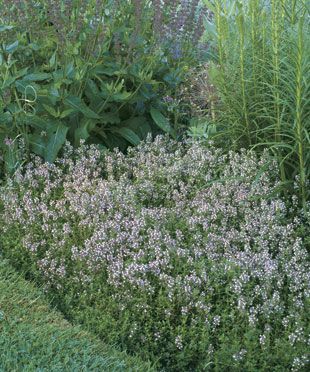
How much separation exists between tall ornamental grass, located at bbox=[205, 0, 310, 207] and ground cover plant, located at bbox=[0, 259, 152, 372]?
1.51m

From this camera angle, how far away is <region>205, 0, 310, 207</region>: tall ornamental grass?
395 cm

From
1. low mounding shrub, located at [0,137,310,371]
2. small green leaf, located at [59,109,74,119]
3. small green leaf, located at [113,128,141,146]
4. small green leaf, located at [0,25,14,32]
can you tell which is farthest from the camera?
small green leaf, located at [113,128,141,146]

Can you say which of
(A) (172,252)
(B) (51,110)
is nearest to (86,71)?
(B) (51,110)

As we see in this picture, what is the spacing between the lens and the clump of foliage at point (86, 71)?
4559mm

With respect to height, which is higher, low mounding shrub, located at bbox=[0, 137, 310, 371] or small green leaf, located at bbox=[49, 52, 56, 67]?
small green leaf, located at bbox=[49, 52, 56, 67]

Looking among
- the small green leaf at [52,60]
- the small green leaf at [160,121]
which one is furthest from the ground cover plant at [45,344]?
the small green leaf at [160,121]

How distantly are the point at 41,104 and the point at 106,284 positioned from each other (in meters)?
1.60

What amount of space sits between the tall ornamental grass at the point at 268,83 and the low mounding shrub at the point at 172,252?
0.53 ft

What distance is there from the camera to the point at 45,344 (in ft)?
10.2

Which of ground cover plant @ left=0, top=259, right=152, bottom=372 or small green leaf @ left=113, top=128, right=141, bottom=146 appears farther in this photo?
small green leaf @ left=113, top=128, right=141, bottom=146

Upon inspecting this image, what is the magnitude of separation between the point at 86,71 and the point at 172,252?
162 centimetres

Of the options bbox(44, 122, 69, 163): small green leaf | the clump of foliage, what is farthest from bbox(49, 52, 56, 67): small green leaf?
bbox(44, 122, 69, 163): small green leaf

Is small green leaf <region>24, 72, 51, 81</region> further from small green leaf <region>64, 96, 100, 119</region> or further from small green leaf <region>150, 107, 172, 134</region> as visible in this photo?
small green leaf <region>150, 107, 172, 134</region>

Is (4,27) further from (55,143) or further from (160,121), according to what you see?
(160,121)
